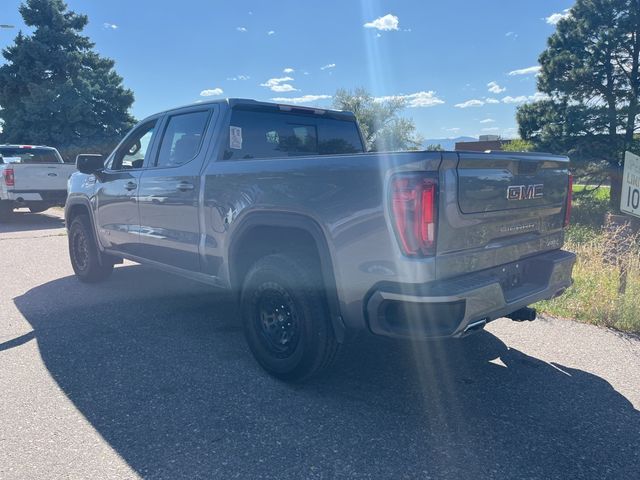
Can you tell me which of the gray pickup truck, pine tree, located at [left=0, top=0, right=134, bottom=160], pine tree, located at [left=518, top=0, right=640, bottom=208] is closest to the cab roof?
the gray pickup truck

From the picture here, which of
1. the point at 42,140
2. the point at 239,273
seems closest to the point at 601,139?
the point at 239,273

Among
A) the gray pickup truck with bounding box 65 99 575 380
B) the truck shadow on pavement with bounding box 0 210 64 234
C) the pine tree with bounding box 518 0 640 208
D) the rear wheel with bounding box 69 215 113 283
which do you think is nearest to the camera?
the gray pickup truck with bounding box 65 99 575 380

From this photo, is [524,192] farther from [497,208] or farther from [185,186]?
[185,186]

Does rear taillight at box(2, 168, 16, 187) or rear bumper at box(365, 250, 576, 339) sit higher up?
rear taillight at box(2, 168, 16, 187)

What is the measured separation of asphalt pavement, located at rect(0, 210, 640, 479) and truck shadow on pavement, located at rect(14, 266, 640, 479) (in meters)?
0.01

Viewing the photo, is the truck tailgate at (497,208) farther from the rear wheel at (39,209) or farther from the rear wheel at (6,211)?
the rear wheel at (39,209)

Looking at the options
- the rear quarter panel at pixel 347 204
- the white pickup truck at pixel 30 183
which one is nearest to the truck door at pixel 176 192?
the rear quarter panel at pixel 347 204

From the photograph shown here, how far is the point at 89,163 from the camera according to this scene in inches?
221

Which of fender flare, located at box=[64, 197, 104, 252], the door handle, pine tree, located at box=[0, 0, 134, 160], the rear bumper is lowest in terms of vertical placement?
the rear bumper

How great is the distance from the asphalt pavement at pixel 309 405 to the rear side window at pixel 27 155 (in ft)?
32.7

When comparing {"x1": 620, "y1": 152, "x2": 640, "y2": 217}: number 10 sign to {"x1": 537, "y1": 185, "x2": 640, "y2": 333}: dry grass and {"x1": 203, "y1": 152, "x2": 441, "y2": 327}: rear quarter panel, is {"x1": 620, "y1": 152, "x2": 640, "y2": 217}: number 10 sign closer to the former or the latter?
{"x1": 537, "y1": 185, "x2": 640, "y2": 333}: dry grass

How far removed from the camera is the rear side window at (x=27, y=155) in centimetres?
1346

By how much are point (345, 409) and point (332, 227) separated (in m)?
1.16

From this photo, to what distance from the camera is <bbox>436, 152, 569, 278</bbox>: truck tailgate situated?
2865 millimetres
